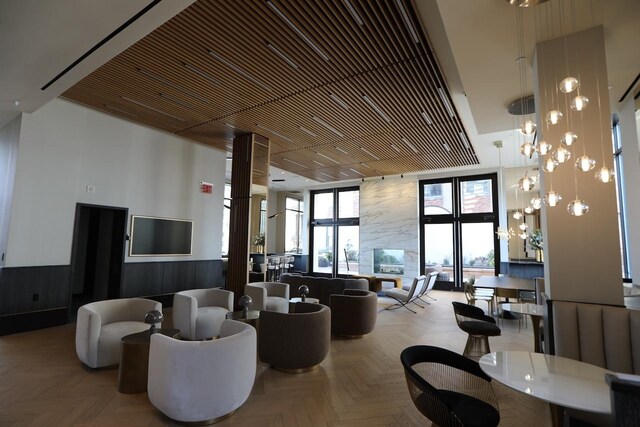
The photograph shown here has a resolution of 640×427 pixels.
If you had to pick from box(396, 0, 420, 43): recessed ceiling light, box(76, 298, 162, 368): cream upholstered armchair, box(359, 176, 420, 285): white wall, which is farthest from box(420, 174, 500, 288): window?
box(76, 298, 162, 368): cream upholstered armchair

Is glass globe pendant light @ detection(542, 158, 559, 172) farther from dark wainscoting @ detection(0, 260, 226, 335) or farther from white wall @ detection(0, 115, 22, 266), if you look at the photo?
white wall @ detection(0, 115, 22, 266)

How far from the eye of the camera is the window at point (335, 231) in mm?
12883

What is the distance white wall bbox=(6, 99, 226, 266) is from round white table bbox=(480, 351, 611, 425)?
662cm

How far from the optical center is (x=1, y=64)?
3.72 metres

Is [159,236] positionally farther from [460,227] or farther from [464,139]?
[460,227]

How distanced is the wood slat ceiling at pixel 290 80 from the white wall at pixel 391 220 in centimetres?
372

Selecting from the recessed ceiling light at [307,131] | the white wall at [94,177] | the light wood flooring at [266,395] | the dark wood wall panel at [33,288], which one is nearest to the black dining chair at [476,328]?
the light wood flooring at [266,395]

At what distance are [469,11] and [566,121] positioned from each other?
1477mm

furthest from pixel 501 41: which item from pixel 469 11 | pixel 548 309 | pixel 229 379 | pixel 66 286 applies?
pixel 66 286

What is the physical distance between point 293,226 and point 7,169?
35.9ft

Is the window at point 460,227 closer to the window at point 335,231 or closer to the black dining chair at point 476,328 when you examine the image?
the window at point 335,231

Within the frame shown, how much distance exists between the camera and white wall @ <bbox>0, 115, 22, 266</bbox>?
202 inches

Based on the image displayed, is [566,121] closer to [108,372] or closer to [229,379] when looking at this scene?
[229,379]

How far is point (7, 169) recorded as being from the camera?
5.44 m
